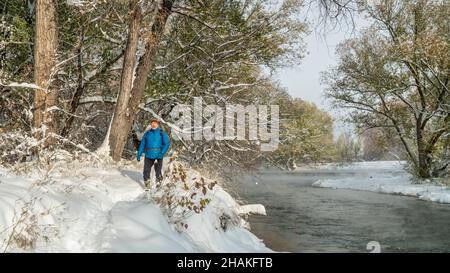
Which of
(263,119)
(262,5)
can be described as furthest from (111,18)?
(263,119)

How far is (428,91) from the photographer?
86.2 ft

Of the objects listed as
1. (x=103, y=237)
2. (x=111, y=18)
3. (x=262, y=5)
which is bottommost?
(x=103, y=237)

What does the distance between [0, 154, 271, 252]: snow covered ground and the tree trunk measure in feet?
3.53

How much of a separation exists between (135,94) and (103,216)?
539 cm

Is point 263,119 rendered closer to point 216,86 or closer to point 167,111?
point 216,86

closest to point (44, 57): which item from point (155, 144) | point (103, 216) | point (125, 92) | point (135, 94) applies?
point (125, 92)

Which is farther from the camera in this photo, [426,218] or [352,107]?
[352,107]

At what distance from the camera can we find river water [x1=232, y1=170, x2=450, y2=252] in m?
11.0

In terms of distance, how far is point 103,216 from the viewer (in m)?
6.19

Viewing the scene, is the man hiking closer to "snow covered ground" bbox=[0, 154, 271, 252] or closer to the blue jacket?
the blue jacket

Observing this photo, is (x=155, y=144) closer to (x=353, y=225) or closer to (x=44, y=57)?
(x=44, y=57)

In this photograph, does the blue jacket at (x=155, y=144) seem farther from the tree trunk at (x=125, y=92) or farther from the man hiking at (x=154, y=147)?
A: the tree trunk at (x=125, y=92)

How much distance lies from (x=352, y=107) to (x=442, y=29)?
7.84m

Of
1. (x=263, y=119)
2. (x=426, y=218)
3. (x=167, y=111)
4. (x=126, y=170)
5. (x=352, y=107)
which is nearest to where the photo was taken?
(x=126, y=170)
